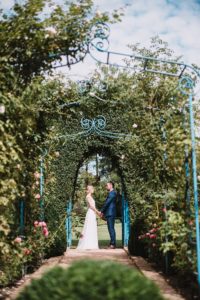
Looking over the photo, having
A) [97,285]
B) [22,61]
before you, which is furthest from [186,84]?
[97,285]

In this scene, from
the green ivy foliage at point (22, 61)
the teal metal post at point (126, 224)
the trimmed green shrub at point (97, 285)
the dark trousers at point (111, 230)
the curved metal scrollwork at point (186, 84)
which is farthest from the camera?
the teal metal post at point (126, 224)

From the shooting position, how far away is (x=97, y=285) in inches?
91.0

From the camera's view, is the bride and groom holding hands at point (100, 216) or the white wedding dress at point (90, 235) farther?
the white wedding dress at point (90, 235)

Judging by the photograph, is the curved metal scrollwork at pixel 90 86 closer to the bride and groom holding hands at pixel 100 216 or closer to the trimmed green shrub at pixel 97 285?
the bride and groom holding hands at pixel 100 216

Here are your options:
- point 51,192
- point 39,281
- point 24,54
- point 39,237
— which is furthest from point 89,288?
point 51,192

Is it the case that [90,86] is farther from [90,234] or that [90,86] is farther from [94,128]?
[90,234]

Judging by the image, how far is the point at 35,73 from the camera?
499 centimetres

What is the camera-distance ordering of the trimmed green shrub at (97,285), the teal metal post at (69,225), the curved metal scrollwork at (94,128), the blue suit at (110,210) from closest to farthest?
1. the trimmed green shrub at (97,285)
2. the curved metal scrollwork at (94,128)
3. the teal metal post at (69,225)
4. the blue suit at (110,210)

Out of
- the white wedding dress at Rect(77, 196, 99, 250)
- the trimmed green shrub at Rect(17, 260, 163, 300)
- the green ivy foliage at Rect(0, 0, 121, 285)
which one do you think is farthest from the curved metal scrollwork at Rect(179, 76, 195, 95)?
Result: the white wedding dress at Rect(77, 196, 99, 250)

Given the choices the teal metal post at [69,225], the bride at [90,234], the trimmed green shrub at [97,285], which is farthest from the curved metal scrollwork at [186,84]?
the bride at [90,234]

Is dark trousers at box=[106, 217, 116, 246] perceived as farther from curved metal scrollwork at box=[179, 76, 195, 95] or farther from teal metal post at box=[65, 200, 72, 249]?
curved metal scrollwork at box=[179, 76, 195, 95]

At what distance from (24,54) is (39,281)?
280cm

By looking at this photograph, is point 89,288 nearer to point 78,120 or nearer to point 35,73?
point 35,73

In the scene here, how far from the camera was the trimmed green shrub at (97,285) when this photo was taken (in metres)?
2.29
